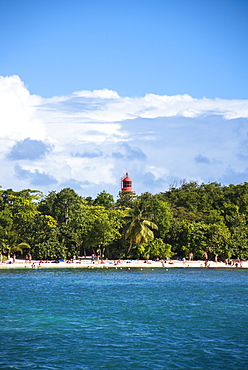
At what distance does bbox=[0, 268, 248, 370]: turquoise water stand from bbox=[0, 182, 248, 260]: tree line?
64.7ft

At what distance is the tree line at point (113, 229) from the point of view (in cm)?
8031

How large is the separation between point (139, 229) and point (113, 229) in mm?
5550

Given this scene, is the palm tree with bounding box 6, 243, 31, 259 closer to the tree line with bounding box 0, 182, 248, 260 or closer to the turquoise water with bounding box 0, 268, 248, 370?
the tree line with bounding box 0, 182, 248, 260

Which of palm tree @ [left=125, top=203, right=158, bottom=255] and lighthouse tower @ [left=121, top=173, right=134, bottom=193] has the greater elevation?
lighthouse tower @ [left=121, top=173, right=134, bottom=193]

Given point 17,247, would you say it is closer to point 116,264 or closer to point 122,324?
point 116,264

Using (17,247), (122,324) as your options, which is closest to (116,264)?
(17,247)

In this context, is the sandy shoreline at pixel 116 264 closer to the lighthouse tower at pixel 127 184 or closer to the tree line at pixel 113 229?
the tree line at pixel 113 229

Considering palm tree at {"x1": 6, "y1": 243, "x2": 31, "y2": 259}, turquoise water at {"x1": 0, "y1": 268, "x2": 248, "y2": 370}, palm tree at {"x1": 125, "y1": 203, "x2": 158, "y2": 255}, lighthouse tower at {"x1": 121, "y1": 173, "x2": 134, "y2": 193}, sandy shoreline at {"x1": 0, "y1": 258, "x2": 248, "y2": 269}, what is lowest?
turquoise water at {"x1": 0, "y1": 268, "x2": 248, "y2": 370}

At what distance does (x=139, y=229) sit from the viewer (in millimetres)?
79750

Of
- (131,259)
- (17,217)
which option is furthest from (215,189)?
(17,217)

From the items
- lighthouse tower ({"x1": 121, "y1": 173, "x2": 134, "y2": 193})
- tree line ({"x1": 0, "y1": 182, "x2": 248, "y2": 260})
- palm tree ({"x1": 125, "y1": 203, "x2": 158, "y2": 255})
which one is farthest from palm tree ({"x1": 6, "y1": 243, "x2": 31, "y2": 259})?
lighthouse tower ({"x1": 121, "y1": 173, "x2": 134, "y2": 193})

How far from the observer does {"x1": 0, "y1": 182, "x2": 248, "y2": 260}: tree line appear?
80312 millimetres

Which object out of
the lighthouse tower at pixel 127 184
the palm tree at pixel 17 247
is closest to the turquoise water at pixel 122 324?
the palm tree at pixel 17 247

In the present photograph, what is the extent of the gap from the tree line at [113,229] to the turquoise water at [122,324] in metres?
19.7
